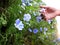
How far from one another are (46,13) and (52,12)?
0.05 metres

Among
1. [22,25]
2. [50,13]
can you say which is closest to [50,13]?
[50,13]

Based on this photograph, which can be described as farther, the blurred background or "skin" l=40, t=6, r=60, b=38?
"skin" l=40, t=6, r=60, b=38

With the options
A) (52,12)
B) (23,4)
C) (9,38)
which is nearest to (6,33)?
(9,38)

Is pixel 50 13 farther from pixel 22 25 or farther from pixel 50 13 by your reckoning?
pixel 22 25

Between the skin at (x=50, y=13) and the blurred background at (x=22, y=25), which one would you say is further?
the skin at (x=50, y=13)

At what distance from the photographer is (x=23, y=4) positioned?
2.17ft

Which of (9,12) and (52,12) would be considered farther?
(52,12)

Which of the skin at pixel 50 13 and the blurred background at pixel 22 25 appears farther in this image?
the skin at pixel 50 13

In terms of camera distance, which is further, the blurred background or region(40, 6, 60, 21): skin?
region(40, 6, 60, 21): skin

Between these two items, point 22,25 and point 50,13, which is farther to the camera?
point 50,13

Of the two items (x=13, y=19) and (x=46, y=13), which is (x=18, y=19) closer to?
(x=13, y=19)

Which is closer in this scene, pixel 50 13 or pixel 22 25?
pixel 22 25

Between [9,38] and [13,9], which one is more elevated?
[13,9]

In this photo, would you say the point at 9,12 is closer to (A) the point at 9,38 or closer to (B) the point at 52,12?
(A) the point at 9,38
